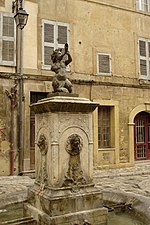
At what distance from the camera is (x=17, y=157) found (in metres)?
9.87

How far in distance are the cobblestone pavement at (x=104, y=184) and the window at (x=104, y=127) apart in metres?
1.26

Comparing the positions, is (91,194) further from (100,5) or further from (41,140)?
(100,5)

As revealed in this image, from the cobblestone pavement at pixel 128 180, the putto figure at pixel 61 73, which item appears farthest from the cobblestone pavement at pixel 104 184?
the putto figure at pixel 61 73

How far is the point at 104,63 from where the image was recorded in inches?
471

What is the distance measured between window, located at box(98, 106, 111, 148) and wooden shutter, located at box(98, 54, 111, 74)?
1519 millimetres

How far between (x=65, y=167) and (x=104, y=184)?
157 inches

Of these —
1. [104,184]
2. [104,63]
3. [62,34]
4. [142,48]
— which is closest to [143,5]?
[142,48]

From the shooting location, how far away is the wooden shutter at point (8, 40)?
1010cm

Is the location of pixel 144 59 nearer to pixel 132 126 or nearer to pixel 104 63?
pixel 104 63

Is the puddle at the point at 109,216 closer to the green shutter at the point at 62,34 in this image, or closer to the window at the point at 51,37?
the window at the point at 51,37

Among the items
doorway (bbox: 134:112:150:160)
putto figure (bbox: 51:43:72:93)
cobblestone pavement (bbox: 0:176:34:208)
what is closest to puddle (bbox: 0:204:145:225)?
cobblestone pavement (bbox: 0:176:34:208)

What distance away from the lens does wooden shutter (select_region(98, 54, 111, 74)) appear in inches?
468

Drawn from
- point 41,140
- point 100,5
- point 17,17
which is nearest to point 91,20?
point 100,5

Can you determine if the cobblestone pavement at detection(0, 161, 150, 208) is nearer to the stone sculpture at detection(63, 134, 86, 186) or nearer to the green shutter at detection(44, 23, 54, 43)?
the stone sculpture at detection(63, 134, 86, 186)
